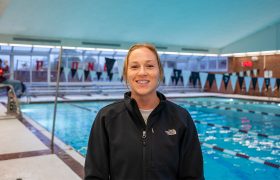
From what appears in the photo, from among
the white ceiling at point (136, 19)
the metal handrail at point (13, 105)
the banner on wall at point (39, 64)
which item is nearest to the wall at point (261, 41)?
the white ceiling at point (136, 19)

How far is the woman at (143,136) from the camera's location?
4.28 ft

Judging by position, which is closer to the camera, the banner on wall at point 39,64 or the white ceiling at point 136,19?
the white ceiling at point 136,19

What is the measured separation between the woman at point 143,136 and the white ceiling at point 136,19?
9.73 meters

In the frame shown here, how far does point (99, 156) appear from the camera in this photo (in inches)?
52.9

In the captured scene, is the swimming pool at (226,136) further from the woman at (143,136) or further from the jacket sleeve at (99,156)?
the jacket sleeve at (99,156)

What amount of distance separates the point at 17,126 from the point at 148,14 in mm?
7427

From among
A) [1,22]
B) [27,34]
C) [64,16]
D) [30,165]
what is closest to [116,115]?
[30,165]

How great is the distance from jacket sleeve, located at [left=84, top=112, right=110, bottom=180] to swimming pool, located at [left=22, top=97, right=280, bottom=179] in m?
Result: 3.41

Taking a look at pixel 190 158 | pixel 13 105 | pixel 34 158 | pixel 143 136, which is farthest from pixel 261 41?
pixel 143 136

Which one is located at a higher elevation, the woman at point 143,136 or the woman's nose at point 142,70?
the woman's nose at point 142,70

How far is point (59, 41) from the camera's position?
1370 centimetres

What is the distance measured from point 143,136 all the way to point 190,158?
250 millimetres

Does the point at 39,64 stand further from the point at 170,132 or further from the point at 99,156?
the point at 170,132

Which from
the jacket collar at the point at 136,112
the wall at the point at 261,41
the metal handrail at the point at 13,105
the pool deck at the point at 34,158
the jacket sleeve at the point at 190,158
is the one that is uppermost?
the wall at the point at 261,41
